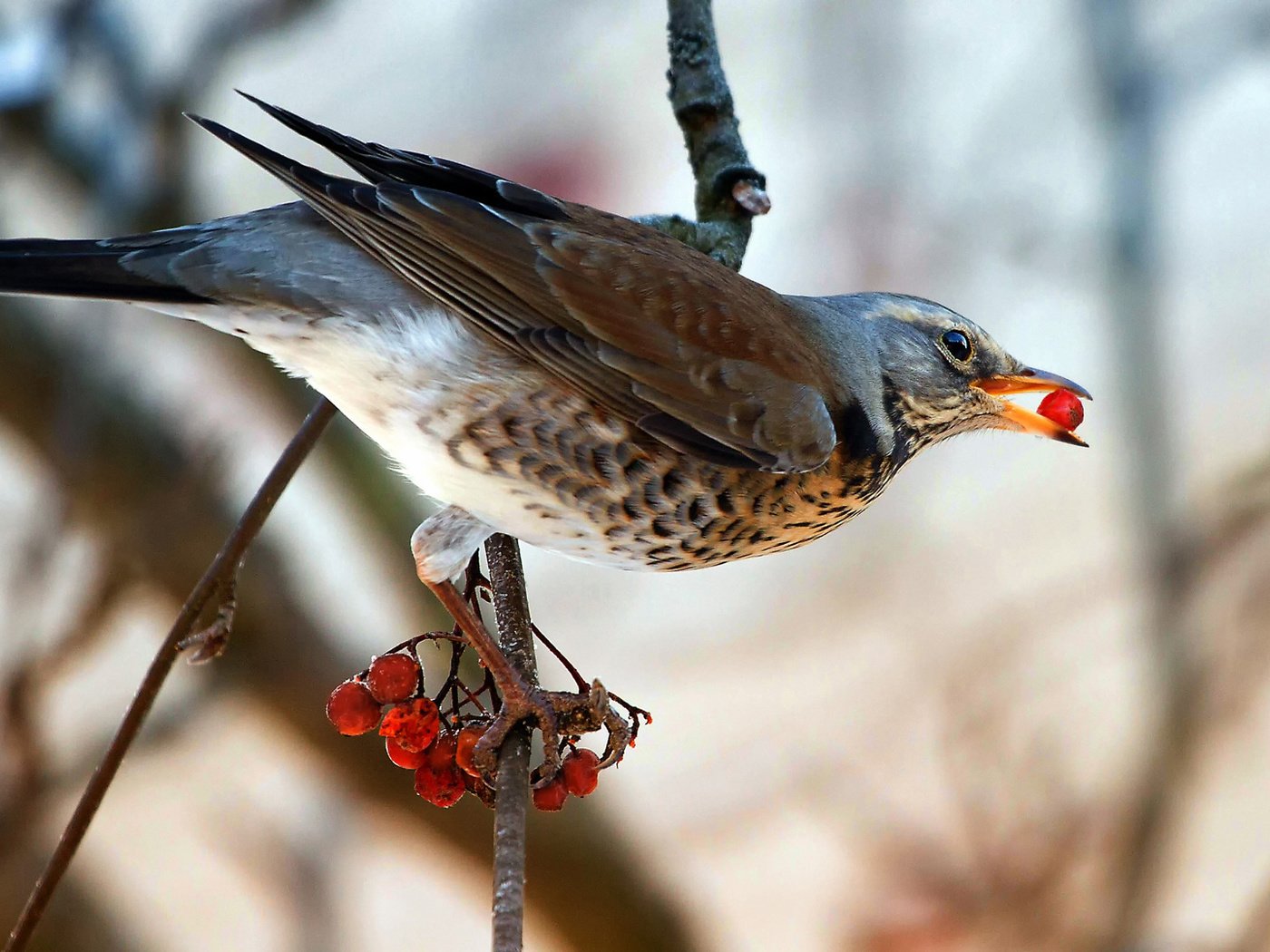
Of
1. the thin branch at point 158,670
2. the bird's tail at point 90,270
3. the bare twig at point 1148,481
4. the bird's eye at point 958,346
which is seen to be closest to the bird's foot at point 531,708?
the thin branch at point 158,670

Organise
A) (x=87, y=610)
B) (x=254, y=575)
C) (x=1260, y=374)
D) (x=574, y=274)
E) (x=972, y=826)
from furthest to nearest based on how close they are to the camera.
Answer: (x=1260, y=374), (x=972, y=826), (x=254, y=575), (x=87, y=610), (x=574, y=274)

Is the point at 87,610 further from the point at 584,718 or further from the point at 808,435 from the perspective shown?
the point at 808,435

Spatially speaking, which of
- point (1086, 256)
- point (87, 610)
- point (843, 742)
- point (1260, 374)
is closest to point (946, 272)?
point (1086, 256)

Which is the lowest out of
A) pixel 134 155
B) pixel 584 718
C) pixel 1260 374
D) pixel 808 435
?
pixel 584 718

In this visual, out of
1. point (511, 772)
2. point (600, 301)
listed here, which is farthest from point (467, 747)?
point (600, 301)

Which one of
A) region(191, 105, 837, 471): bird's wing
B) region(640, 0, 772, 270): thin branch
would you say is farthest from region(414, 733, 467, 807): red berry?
region(640, 0, 772, 270): thin branch

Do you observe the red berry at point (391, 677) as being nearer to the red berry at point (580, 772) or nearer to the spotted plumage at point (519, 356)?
the spotted plumage at point (519, 356)
